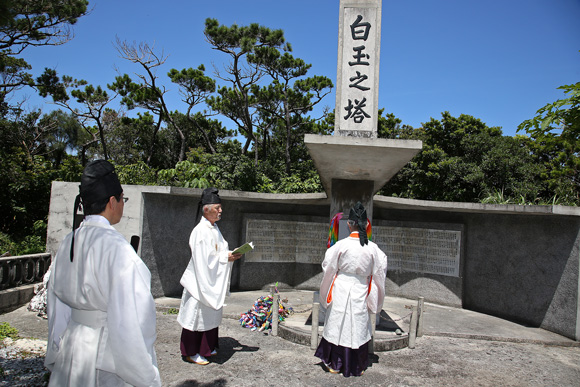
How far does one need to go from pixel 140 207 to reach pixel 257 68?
57.1 ft

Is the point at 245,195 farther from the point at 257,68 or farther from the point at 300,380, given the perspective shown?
the point at 257,68

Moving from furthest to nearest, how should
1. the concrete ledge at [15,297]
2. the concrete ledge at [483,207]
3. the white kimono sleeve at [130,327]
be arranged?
the concrete ledge at [483,207] → the concrete ledge at [15,297] → the white kimono sleeve at [130,327]

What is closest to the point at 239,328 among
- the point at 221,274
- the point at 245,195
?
the point at 221,274

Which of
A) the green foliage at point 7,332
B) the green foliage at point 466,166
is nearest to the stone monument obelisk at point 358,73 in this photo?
the green foliage at point 7,332

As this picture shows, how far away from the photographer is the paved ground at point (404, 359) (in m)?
4.71

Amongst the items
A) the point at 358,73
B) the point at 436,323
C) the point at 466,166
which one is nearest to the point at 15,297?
the point at 358,73

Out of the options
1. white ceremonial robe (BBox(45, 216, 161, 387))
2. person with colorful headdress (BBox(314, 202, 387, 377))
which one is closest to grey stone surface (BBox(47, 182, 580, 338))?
person with colorful headdress (BBox(314, 202, 387, 377))

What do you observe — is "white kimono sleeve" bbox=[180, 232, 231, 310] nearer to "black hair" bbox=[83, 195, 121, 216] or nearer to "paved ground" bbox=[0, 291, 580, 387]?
"paved ground" bbox=[0, 291, 580, 387]

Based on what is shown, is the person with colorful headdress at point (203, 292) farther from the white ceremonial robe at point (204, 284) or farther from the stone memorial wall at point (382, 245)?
the stone memorial wall at point (382, 245)

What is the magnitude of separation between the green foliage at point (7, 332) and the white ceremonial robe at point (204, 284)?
2.69 meters

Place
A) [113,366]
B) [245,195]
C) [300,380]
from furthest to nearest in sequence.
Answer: [245,195]
[300,380]
[113,366]

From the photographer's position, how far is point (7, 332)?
5.77m

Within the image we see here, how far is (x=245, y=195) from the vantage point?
8977 millimetres

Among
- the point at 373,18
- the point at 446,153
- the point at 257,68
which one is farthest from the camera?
the point at 257,68
